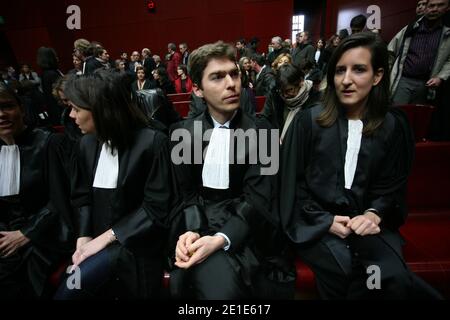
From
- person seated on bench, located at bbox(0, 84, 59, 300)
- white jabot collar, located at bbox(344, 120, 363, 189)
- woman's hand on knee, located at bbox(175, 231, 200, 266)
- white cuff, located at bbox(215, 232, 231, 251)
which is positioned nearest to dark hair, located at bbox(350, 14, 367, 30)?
white jabot collar, located at bbox(344, 120, 363, 189)

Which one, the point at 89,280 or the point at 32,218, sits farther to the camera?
the point at 32,218

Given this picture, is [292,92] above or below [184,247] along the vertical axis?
above

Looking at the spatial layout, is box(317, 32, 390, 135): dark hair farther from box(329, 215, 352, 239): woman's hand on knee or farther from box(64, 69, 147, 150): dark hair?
box(64, 69, 147, 150): dark hair

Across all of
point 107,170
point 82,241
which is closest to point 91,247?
point 82,241

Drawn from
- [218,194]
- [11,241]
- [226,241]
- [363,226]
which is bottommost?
[11,241]

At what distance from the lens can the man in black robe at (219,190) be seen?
147 cm

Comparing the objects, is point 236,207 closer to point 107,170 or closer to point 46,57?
point 107,170

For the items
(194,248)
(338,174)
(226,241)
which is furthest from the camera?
(338,174)

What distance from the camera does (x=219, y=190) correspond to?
1.70m

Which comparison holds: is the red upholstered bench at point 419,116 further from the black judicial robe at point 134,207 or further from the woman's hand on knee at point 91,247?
the woman's hand on knee at point 91,247

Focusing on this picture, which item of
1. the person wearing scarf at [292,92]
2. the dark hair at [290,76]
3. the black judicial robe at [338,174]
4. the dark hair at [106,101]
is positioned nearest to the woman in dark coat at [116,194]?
the dark hair at [106,101]

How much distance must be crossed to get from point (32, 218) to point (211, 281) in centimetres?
136

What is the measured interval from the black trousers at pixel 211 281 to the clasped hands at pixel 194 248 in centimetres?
6
